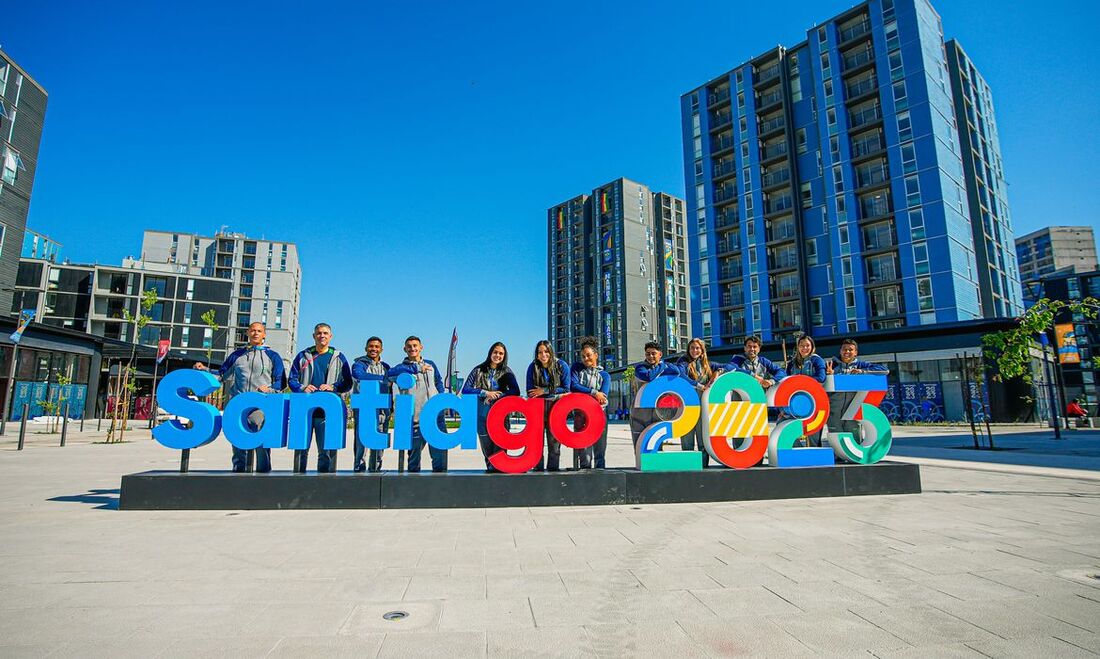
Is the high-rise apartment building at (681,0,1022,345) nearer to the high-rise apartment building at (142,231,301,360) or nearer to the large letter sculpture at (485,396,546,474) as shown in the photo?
the large letter sculpture at (485,396,546,474)

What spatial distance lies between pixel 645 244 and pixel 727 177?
37.5m

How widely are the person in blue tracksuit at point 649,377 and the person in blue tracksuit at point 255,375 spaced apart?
5.20m

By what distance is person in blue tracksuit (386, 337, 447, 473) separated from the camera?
25.5ft

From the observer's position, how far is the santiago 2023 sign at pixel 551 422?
7.23 metres

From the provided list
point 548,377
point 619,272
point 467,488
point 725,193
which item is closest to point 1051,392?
point 548,377

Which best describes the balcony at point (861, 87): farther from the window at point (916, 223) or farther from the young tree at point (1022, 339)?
the young tree at point (1022, 339)

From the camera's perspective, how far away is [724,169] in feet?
169

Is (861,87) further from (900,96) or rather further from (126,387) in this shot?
(126,387)

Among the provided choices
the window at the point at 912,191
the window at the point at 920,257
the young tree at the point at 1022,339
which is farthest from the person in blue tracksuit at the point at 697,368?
the window at the point at 912,191

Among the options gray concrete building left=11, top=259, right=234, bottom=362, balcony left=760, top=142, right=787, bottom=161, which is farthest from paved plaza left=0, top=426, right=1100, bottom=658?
gray concrete building left=11, top=259, right=234, bottom=362

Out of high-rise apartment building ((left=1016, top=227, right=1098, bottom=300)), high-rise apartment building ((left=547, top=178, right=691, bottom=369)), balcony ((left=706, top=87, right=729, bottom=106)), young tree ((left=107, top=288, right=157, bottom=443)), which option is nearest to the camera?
young tree ((left=107, top=288, right=157, bottom=443))

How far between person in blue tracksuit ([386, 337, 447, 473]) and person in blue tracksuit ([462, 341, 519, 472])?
515mm

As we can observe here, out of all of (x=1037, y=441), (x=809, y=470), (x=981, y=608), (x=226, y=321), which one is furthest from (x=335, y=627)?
(x=226, y=321)

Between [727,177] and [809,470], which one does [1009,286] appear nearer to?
[727,177]
